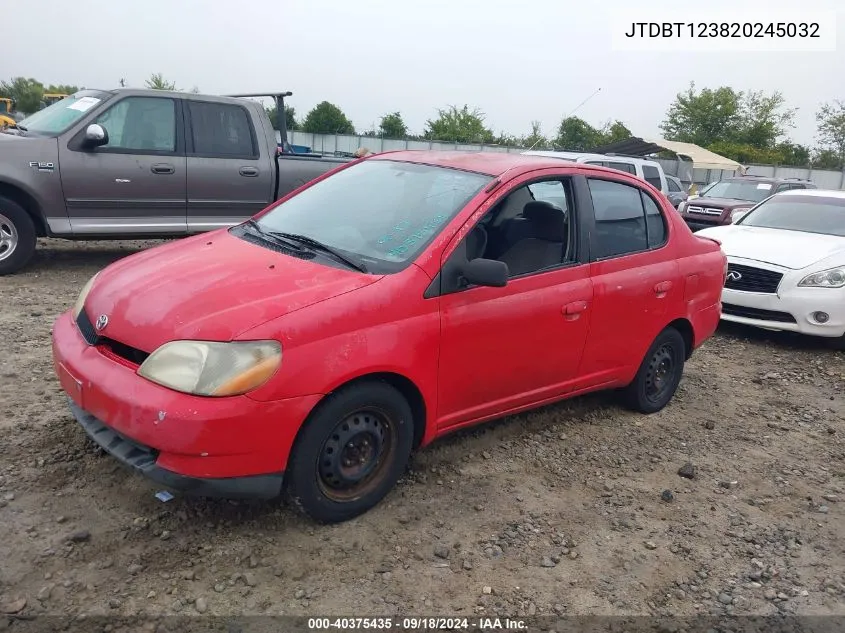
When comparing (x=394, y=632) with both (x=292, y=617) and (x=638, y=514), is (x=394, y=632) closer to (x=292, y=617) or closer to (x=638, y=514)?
(x=292, y=617)

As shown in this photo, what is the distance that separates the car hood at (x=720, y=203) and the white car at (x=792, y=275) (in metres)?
6.53

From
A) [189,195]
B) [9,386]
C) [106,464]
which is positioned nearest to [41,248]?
[189,195]

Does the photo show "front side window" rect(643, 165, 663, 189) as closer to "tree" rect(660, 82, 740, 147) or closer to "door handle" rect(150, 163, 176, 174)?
"door handle" rect(150, 163, 176, 174)

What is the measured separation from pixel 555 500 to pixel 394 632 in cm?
135

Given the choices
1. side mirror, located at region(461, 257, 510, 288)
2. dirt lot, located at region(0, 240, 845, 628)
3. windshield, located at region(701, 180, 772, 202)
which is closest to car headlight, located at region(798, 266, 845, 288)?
dirt lot, located at region(0, 240, 845, 628)

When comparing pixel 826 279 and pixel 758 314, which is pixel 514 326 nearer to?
pixel 758 314

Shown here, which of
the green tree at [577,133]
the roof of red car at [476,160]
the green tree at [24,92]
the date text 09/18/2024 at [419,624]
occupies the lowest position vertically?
the date text 09/18/2024 at [419,624]

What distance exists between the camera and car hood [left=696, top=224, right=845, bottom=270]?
7285mm

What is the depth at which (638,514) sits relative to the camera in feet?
12.3

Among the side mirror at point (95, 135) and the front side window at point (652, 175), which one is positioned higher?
the side mirror at point (95, 135)

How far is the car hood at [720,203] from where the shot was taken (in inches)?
580

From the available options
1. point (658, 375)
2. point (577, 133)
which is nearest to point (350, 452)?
point (658, 375)

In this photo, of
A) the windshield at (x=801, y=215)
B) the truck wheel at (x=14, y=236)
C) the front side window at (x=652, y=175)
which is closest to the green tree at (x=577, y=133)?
the front side window at (x=652, y=175)

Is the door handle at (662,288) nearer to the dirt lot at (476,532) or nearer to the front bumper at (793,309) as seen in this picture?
the dirt lot at (476,532)
